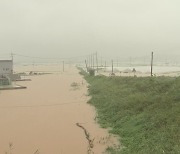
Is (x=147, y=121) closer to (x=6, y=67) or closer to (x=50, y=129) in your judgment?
(x=50, y=129)

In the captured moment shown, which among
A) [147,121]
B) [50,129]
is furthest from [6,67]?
[147,121]

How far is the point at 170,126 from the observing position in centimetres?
931

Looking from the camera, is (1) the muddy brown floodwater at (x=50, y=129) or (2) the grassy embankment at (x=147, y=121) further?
(1) the muddy brown floodwater at (x=50, y=129)

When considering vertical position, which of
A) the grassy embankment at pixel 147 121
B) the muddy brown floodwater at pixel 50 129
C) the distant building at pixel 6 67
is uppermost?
the distant building at pixel 6 67

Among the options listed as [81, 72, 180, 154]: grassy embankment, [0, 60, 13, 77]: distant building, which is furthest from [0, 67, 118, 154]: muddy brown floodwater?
[0, 60, 13, 77]: distant building

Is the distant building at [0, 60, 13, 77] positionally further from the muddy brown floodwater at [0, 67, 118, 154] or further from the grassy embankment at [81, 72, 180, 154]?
the grassy embankment at [81, 72, 180, 154]

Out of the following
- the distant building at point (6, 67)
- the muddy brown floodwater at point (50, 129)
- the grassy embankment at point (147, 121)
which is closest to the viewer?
the grassy embankment at point (147, 121)

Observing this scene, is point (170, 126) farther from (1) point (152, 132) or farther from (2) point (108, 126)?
(2) point (108, 126)

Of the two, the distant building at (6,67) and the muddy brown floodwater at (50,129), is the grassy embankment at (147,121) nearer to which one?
the muddy brown floodwater at (50,129)

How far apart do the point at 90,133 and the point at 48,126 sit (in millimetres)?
2024

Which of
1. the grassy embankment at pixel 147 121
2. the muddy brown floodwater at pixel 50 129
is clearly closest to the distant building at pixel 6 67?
the muddy brown floodwater at pixel 50 129

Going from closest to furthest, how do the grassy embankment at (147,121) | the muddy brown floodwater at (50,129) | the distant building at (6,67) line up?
the grassy embankment at (147,121) < the muddy brown floodwater at (50,129) < the distant building at (6,67)

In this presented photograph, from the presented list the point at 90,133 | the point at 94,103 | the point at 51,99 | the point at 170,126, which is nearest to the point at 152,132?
the point at 170,126

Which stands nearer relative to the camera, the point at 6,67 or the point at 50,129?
the point at 50,129
